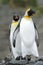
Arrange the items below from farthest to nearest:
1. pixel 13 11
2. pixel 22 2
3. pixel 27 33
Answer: pixel 22 2 < pixel 13 11 < pixel 27 33

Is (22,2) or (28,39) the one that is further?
(22,2)

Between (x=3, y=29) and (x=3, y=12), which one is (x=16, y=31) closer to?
(x=3, y=29)

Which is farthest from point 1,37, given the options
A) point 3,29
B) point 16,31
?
point 16,31

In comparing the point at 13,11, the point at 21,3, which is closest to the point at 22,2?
the point at 21,3

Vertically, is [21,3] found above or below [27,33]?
below

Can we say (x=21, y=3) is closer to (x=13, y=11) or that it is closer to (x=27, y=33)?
(x=13, y=11)

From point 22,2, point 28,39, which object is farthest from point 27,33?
point 22,2

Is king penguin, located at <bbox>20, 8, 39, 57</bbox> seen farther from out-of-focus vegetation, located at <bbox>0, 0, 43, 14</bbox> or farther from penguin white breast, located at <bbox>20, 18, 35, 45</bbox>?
out-of-focus vegetation, located at <bbox>0, 0, 43, 14</bbox>

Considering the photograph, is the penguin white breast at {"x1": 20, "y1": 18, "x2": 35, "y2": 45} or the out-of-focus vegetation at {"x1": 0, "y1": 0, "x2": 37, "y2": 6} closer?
the penguin white breast at {"x1": 20, "y1": 18, "x2": 35, "y2": 45}

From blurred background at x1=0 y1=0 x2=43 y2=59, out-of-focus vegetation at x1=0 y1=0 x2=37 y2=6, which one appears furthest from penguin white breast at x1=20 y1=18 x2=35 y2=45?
out-of-focus vegetation at x1=0 y1=0 x2=37 y2=6

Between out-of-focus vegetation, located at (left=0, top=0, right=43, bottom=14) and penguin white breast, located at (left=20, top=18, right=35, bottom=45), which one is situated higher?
penguin white breast, located at (left=20, top=18, right=35, bottom=45)

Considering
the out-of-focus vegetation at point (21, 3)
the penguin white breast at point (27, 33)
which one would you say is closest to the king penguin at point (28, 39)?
the penguin white breast at point (27, 33)

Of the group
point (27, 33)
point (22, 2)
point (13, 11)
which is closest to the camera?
→ point (27, 33)

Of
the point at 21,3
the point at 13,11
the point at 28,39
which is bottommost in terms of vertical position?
the point at 13,11
